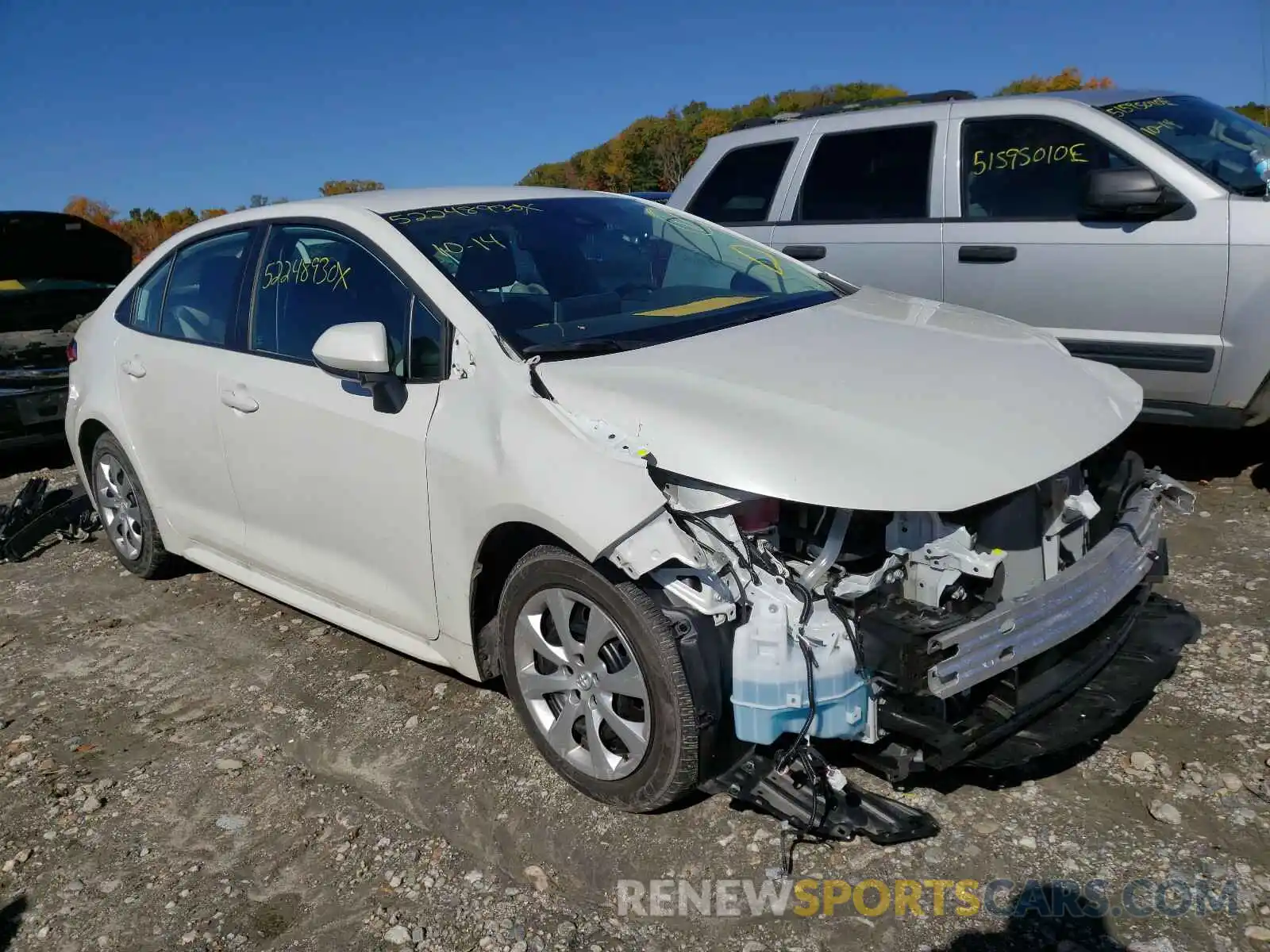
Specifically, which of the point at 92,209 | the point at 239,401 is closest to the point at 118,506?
the point at 239,401

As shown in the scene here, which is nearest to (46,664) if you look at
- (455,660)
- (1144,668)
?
(455,660)

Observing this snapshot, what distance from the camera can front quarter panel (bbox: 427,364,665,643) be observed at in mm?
2533

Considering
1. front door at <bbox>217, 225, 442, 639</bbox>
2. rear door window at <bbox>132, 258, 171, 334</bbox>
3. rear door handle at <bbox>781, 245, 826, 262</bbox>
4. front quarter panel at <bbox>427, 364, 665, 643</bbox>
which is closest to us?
front quarter panel at <bbox>427, 364, 665, 643</bbox>

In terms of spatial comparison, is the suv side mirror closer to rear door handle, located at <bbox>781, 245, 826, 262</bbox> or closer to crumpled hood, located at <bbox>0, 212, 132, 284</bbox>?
rear door handle, located at <bbox>781, 245, 826, 262</bbox>

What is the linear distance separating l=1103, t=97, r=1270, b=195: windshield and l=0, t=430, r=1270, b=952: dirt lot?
2.04 metres

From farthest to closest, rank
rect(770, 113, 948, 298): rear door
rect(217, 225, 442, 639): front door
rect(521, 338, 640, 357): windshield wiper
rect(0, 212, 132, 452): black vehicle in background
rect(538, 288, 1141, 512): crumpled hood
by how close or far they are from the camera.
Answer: rect(0, 212, 132, 452): black vehicle in background, rect(770, 113, 948, 298): rear door, rect(217, 225, 442, 639): front door, rect(521, 338, 640, 357): windshield wiper, rect(538, 288, 1141, 512): crumpled hood

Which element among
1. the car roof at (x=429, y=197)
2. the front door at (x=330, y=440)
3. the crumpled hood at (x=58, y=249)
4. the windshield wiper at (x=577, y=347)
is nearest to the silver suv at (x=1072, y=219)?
the car roof at (x=429, y=197)

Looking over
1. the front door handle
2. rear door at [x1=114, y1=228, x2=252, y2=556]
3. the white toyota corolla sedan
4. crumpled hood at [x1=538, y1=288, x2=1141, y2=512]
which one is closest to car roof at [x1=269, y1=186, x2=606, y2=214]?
the white toyota corolla sedan

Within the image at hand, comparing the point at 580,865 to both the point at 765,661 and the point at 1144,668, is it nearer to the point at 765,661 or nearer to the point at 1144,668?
the point at 765,661

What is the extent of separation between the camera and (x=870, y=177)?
19.2ft

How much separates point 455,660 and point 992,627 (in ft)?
5.47

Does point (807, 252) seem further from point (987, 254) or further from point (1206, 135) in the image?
point (1206, 135)

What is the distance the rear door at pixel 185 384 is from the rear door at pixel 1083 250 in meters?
3.71

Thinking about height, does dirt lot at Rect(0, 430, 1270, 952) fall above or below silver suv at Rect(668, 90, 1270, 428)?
below
